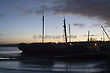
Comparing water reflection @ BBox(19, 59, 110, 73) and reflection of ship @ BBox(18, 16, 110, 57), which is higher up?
reflection of ship @ BBox(18, 16, 110, 57)

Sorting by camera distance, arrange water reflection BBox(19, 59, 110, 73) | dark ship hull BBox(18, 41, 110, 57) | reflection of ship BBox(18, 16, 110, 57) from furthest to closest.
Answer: reflection of ship BBox(18, 16, 110, 57) → dark ship hull BBox(18, 41, 110, 57) → water reflection BBox(19, 59, 110, 73)

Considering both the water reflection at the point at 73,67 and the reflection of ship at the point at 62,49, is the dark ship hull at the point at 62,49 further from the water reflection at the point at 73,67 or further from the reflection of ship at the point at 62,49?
the water reflection at the point at 73,67

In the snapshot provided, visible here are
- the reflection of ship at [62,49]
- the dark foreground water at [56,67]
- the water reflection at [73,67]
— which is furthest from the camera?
the reflection of ship at [62,49]

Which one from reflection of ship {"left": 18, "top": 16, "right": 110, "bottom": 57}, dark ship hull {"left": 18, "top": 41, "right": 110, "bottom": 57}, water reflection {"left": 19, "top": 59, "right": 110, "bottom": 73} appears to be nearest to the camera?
water reflection {"left": 19, "top": 59, "right": 110, "bottom": 73}

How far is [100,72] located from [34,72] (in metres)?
8.99

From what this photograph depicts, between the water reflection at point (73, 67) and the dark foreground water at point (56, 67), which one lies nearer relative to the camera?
the dark foreground water at point (56, 67)

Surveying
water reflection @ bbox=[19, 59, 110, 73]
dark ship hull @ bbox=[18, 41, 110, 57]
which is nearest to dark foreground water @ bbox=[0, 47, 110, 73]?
water reflection @ bbox=[19, 59, 110, 73]

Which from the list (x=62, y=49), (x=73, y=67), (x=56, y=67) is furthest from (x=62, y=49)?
(x=73, y=67)

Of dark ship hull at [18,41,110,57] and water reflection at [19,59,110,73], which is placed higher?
dark ship hull at [18,41,110,57]

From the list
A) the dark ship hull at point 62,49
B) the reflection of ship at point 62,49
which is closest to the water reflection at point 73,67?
the dark ship hull at point 62,49

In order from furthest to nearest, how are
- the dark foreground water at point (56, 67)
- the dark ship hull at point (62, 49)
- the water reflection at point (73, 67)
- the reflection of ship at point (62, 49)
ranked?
the reflection of ship at point (62, 49) < the dark ship hull at point (62, 49) < the water reflection at point (73, 67) < the dark foreground water at point (56, 67)

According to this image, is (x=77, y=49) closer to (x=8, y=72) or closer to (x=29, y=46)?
(x=29, y=46)

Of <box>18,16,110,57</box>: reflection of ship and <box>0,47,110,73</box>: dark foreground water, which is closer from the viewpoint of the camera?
<box>0,47,110,73</box>: dark foreground water

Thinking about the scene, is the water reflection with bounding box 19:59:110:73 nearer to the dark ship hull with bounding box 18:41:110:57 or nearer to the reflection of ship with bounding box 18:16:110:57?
the dark ship hull with bounding box 18:41:110:57
